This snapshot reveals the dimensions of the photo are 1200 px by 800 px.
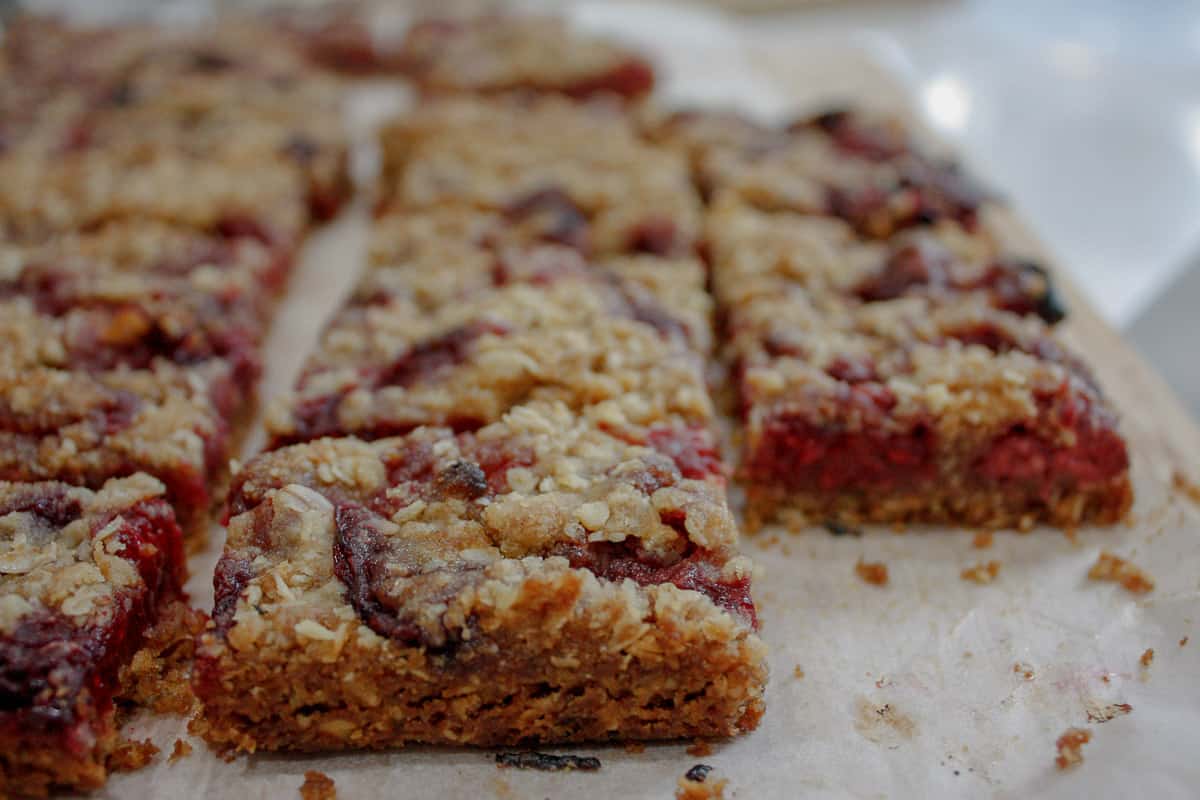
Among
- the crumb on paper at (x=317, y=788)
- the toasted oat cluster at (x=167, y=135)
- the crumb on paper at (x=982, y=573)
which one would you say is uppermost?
the crumb on paper at (x=982, y=573)

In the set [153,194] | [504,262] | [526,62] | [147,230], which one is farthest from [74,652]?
[526,62]

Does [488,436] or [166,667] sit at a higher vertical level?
[488,436]

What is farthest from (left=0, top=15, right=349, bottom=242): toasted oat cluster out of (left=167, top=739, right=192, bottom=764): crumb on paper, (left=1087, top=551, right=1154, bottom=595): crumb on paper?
(left=1087, top=551, right=1154, bottom=595): crumb on paper

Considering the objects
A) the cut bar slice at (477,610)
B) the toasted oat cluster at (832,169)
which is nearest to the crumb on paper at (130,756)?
the cut bar slice at (477,610)

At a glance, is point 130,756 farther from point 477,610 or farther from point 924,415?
point 924,415

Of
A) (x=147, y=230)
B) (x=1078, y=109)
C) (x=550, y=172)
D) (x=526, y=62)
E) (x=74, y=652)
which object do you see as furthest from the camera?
(x=1078, y=109)

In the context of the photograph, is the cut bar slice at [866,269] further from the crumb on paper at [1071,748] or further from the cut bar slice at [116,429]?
the cut bar slice at [116,429]

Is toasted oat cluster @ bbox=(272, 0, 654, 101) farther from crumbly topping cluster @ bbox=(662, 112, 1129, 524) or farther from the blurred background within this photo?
crumbly topping cluster @ bbox=(662, 112, 1129, 524)
